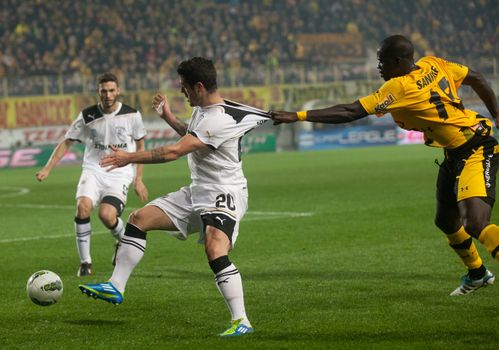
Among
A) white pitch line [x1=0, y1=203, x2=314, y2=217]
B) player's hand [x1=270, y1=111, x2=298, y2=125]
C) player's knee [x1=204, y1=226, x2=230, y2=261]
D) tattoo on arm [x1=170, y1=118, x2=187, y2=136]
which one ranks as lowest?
white pitch line [x1=0, y1=203, x2=314, y2=217]

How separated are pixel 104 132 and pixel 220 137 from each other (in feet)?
15.2

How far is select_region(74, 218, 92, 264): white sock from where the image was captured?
1041 cm

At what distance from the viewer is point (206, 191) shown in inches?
280

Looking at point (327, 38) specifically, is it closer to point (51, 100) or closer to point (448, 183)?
point (51, 100)

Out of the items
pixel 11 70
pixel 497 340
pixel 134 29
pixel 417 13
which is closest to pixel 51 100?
pixel 11 70

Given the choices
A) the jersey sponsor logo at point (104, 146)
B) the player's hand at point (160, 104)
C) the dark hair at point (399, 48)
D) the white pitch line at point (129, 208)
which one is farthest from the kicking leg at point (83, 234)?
the white pitch line at point (129, 208)

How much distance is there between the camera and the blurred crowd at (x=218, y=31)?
36812 millimetres

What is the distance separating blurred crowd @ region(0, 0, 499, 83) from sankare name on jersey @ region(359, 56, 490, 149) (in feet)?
95.1

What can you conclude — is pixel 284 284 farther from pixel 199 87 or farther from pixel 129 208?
pixel 129 208

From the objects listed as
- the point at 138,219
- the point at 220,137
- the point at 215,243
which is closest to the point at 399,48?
the point at 220,137

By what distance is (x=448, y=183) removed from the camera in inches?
308

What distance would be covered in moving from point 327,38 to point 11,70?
49.0 ft

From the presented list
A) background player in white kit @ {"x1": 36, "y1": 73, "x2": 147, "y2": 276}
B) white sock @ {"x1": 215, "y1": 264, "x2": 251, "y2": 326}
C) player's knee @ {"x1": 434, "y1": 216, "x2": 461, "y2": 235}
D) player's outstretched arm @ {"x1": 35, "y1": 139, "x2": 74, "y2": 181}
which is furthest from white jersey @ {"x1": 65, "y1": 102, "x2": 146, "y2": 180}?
white sock @ {"x1": 215, "y1": 264, "x2": 251, "y2": 326}

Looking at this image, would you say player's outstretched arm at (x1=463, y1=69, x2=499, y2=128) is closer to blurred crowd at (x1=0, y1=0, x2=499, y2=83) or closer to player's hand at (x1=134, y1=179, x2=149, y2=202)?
player's hand at (x1=134, y1=179, x2=149, y2=202)
